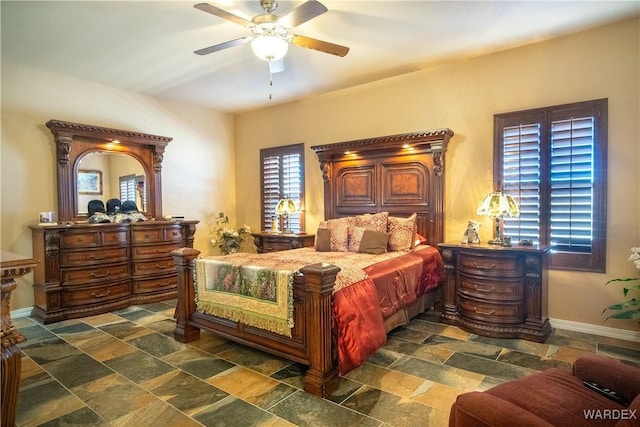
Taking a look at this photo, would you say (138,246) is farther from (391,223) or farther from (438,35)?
(438,35)

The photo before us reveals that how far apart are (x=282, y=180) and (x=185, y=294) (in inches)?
115

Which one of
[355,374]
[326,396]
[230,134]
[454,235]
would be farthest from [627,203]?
[230,134]

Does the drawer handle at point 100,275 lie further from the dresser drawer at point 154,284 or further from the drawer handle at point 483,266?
the drawer handle at point 483,266

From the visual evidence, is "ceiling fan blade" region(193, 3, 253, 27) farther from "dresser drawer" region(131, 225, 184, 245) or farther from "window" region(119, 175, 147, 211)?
"window" region(119, 175, 147, 211)

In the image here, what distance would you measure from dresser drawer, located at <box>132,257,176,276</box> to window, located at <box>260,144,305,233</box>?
1.71 meters

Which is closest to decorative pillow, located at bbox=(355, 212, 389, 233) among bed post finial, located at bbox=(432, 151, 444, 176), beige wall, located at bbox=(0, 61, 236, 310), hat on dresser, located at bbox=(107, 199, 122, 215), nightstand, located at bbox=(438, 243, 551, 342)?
bed post finial, located at bbox=(432, 151, 444, 176)

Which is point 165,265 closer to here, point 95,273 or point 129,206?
point 95,273

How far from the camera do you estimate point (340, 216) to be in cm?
514

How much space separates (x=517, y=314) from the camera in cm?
343

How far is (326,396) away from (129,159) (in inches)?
173

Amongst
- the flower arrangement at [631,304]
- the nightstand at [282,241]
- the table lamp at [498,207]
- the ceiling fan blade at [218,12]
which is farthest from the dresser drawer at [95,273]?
the flower arrangement at [631,304]

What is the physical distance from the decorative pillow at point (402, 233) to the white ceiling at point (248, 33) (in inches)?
74.7

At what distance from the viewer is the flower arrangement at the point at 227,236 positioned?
242 inches

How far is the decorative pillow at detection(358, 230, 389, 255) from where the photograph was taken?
396 cm
